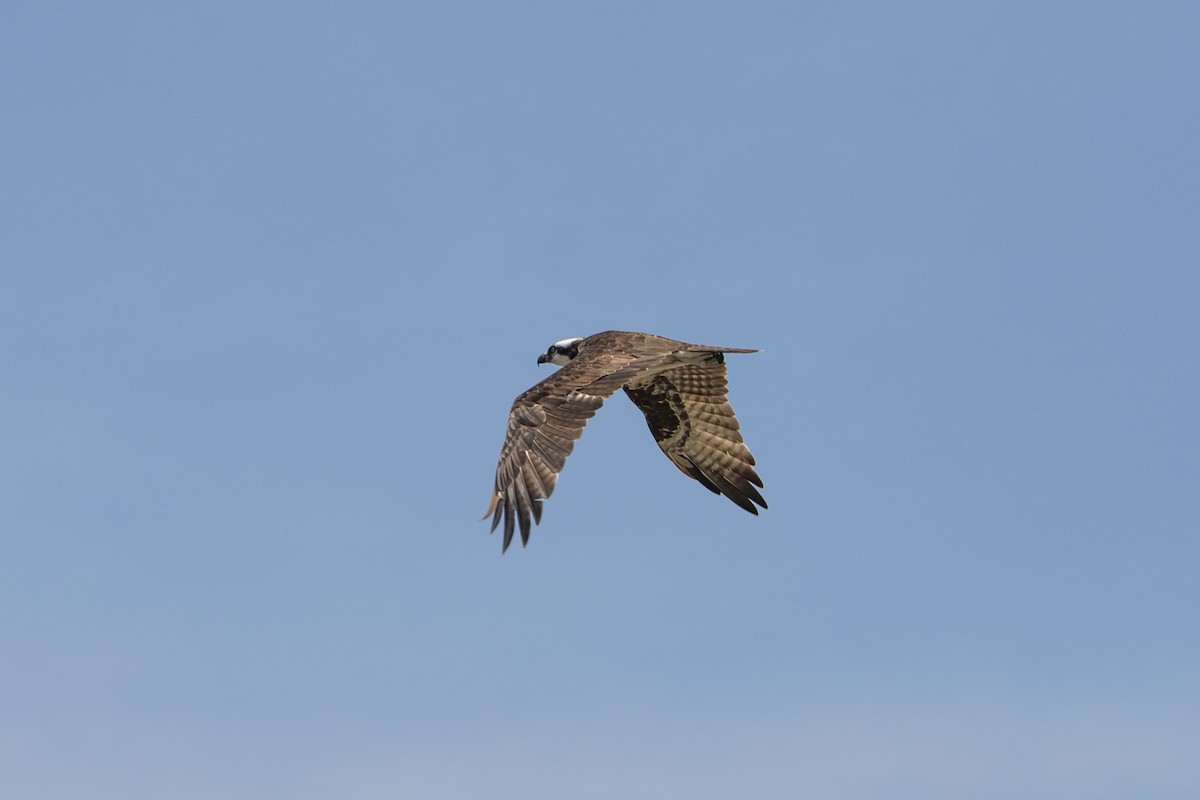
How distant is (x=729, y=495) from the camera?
20.3 meters

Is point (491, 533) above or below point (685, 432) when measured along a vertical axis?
below

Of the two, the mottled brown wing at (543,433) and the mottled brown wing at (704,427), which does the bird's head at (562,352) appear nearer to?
the mottled brown wing at (704,427)

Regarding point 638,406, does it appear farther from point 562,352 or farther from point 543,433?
point 543,433

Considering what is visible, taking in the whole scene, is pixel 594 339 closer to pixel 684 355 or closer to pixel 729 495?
pixel 684 355

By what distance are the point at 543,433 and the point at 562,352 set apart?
4.07 m

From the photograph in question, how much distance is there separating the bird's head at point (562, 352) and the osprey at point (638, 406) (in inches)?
0.5

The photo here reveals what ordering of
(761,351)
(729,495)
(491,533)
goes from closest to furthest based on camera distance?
1. (491,533)
2. (761,351)
3. (729,495)

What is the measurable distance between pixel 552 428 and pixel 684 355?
3039 mm

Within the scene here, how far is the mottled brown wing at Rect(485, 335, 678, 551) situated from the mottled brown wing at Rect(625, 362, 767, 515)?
2.25 m

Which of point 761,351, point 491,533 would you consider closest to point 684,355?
point 761,351

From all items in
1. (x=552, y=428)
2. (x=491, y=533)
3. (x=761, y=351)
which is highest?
(x=761, y=351)

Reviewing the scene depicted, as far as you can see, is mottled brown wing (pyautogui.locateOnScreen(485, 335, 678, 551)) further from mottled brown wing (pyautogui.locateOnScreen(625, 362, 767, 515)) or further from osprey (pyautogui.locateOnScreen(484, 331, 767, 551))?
mottled brown wing (pyautogui.locateOnScreen(625, 362, 767, 515))

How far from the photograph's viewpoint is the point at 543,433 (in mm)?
16188

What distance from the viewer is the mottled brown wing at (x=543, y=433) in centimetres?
1557
